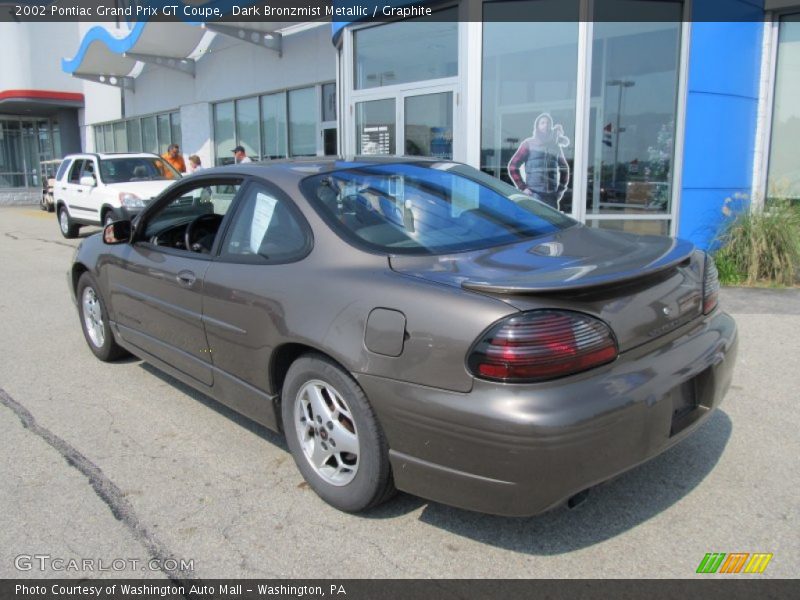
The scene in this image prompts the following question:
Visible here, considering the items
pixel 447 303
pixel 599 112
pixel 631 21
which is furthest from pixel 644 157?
pixel 447 303

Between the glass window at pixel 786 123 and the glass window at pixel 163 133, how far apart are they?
17.5 meters

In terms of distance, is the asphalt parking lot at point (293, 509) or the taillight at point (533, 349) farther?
the asphalt parking lot at point (293, 509)

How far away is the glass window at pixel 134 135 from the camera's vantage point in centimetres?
2306

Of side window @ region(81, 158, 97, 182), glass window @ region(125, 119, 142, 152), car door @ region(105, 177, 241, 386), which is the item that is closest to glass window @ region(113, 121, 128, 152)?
glass window @ region(125, 119, 142, 152)

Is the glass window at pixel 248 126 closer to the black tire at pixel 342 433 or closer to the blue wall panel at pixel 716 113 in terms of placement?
the blue wall panel at pixel 716 113

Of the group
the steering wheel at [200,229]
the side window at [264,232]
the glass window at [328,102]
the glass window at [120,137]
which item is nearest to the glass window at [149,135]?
the glass window at [120,137]

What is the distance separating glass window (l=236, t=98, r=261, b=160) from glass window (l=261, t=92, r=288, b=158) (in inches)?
11.3

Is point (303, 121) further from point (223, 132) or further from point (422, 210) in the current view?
point (422, 210)

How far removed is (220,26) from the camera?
14844 millimetres

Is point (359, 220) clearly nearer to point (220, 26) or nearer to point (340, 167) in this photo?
point (340, 167)

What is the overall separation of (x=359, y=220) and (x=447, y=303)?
91 cm

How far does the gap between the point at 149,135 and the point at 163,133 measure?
3.72 feet

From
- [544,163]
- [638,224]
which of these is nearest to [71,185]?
[544,163]

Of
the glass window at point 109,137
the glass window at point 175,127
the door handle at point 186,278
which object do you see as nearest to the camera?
the door handle at point 186,278
